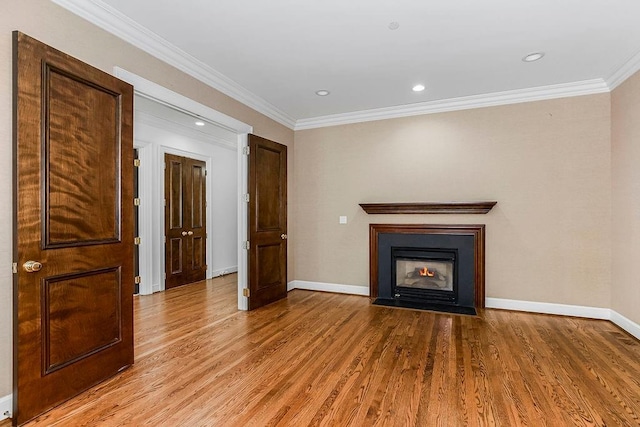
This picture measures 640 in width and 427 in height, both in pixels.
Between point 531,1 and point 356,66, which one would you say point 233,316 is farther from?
point 531,1

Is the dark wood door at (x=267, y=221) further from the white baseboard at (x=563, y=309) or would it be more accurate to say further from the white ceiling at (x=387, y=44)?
the white baseboard at (x=563, y=309)

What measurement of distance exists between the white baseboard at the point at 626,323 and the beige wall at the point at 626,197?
0.14ft

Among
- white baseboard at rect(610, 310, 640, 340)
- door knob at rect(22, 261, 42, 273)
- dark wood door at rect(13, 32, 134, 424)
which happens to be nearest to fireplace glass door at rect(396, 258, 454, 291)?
white baseboard at rect(610, 310, 640, 340)

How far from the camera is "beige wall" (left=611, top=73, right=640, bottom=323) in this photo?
3209mm

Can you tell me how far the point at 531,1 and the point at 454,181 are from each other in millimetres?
2354

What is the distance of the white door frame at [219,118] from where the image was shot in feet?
9.04

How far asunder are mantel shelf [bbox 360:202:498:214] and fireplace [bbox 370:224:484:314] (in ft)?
0.67

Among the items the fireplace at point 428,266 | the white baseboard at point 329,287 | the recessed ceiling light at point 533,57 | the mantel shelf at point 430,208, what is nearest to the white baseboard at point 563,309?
the fireplace at point 428,266

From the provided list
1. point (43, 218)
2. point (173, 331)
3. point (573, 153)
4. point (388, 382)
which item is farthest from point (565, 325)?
point (43, 218)

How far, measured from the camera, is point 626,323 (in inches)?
132

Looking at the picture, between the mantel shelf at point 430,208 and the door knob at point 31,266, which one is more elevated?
the mantel shelf at point 430,208

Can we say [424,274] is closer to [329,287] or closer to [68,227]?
[329,287]

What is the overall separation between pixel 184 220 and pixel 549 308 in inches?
219

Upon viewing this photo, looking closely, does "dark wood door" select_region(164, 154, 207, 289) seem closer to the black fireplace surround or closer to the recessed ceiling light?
the black fireplace surround
